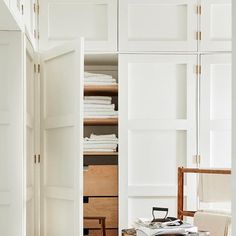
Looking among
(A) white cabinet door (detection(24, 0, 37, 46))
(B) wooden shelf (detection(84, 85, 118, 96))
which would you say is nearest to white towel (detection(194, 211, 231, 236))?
(B) wooden shelf (detection(84, 85, 118, 96))

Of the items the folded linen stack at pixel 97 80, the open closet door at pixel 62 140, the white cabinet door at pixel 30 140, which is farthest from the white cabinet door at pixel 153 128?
the white cabinet door at pixel 30 140

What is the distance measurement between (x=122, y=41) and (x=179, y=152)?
866mm

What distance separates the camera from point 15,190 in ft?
9.41

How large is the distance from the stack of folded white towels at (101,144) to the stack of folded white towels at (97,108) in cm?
15

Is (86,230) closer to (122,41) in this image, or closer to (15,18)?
(122,41)

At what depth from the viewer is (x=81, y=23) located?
3463 mm

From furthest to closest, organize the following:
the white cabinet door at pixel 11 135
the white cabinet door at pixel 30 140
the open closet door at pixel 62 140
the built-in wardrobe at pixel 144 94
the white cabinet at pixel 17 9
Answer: the built-in wardrobe at pixel 144 94 → the white cabinet door at pixel 30 140 → the open closet door at pixel 62 140 → the white cabinet door at pixel 11 135 → the white cabinet at pixel 17 9

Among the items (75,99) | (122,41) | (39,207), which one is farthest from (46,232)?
(122,41)

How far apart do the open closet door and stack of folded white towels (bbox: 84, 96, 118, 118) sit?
0.85ft

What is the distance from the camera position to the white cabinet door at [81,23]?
3.44m

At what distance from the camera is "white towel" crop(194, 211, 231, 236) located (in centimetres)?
252

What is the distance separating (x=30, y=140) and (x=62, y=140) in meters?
0.22

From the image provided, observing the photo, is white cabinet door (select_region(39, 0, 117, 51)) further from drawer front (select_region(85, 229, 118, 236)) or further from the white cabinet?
drawer front (select_region(85, 229, 118, 236))

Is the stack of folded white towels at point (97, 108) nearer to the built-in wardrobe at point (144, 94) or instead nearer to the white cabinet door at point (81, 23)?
the built-in wardrobe at point (144, 94)
